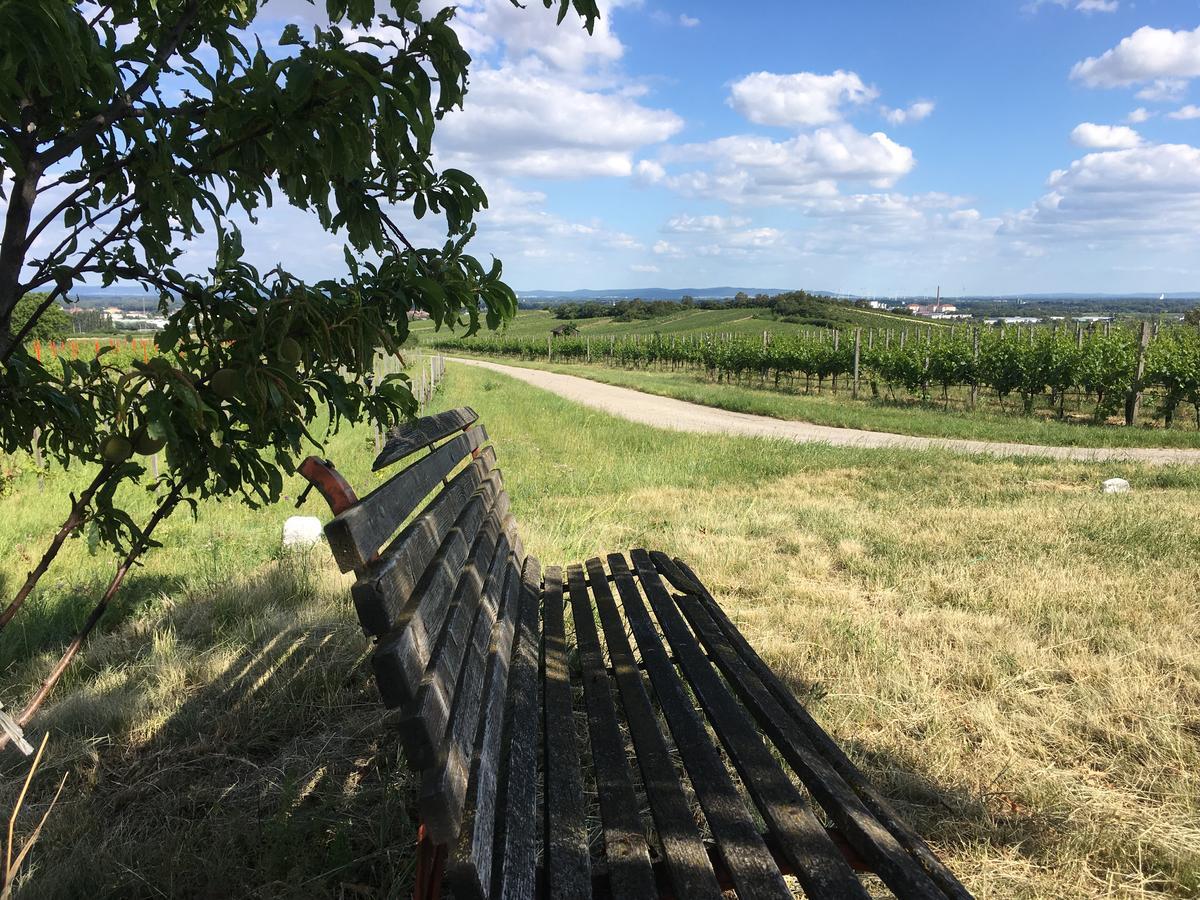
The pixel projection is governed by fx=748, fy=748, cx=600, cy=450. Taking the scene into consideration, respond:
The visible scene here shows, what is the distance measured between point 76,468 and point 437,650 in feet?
30.5

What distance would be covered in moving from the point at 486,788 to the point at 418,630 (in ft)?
1.03

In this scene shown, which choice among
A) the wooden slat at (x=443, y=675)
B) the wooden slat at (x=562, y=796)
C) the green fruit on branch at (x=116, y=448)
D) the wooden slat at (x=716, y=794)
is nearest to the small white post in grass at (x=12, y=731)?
the green fruit on branch at (x=116, y=448)

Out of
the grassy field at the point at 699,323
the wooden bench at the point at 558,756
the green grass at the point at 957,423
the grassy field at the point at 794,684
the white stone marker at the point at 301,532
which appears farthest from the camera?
the grassy field at the point at 699,323

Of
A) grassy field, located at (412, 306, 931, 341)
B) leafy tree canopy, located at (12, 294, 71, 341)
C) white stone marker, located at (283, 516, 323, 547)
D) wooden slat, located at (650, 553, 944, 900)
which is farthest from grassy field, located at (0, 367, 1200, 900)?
grassy field, located at (412, 306, 931, 341)

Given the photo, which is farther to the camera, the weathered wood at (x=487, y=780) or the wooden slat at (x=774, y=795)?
the wooden slat at (x=774, y=795)

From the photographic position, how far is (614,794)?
1.60 meters

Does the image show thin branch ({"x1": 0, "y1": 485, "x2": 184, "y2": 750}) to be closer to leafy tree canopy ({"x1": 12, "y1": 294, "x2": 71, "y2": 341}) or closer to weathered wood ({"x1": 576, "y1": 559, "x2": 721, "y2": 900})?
leafy tree canopy ({"x1": 12, "y1": 294, "x2": 71, "y2": 341})

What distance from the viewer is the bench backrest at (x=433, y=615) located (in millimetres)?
1170

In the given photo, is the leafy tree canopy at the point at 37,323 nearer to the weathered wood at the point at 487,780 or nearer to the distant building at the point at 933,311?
the weathered wood at the point at 487,780

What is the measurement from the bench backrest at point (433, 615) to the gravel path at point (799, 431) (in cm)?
989

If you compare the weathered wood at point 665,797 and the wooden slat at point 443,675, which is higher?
the wooden slat at point 443,675

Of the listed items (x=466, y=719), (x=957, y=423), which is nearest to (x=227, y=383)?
(x=466, y=719)

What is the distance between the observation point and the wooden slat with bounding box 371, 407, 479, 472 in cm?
182

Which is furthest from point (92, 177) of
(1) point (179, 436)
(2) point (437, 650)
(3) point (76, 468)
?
(3) point (76, 468)
